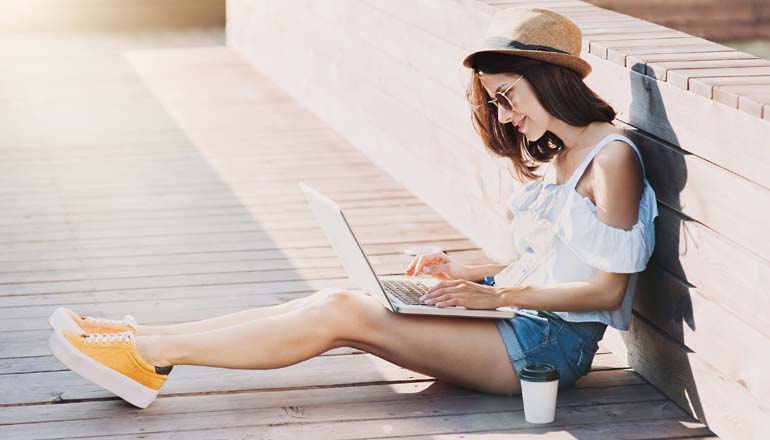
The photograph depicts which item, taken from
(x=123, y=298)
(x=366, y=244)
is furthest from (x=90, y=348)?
(x=366, y=244)

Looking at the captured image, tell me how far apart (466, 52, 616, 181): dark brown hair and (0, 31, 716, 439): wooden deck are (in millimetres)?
614

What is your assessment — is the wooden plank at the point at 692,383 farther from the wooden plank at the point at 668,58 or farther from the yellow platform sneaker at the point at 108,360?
the yellow platform sneaker at the point at 108,360

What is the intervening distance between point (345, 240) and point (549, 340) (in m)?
0.54

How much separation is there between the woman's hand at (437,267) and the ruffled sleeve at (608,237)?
1.15 ft

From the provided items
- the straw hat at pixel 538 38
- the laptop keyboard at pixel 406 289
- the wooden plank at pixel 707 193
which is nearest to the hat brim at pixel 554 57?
the straw hat at pixel 538 38

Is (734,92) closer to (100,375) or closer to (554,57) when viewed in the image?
(554,57)

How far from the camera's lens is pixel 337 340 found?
2.91 m

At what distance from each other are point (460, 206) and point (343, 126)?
193cm

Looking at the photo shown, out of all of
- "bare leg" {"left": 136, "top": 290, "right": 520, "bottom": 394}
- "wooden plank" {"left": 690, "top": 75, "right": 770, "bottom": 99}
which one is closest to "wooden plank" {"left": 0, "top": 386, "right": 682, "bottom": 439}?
"bare leg" {"left": 136, "top": 290, "right": 520, "bottom": 394}

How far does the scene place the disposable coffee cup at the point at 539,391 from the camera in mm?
2740

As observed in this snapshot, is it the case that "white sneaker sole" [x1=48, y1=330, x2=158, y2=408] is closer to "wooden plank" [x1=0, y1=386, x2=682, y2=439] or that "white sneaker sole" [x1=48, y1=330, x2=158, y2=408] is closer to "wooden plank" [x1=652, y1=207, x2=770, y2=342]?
"wooden plank" [x1=0, y1=386, x2=682, y2=439]

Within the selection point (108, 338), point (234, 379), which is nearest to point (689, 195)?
point (234, 379)

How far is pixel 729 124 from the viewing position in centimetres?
255

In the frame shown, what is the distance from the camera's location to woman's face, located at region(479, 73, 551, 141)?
280 centimetres
